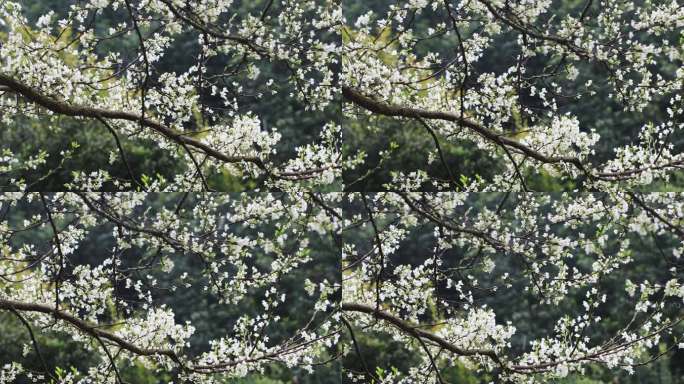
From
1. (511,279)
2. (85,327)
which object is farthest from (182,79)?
(511,279)

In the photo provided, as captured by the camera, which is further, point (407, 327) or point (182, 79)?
point (407, 327)

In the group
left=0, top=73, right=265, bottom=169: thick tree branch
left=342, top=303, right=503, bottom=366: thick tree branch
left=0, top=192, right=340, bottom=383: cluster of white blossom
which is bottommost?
left=342, top=303, right=503, bottom=366: thick tree branch

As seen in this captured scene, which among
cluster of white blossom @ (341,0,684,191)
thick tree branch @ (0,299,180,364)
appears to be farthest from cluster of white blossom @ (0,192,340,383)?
cluster of white blossom @ (341,0,684,191)

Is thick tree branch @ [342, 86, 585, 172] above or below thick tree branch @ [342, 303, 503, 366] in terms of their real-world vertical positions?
above

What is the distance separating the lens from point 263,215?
4.53 meters

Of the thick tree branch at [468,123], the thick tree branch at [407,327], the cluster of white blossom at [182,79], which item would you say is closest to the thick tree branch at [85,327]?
the cluster of white blossom at [182,79]

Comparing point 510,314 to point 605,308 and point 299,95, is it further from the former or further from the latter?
point 299,95

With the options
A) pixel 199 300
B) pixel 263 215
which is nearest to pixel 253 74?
pixel 263 215

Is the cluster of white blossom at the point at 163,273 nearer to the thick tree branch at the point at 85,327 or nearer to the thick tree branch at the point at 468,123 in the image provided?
the thick tree branch at the point at 85,327

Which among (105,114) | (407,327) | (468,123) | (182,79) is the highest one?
(182,79)

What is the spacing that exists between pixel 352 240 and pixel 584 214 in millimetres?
1061

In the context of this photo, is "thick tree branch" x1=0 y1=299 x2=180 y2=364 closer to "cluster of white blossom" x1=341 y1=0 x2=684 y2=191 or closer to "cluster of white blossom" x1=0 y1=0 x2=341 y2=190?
"cluster of white blossom" x1=0 y1=0 x2=341 y2=190

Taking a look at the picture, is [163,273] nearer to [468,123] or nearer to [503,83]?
[468,123]

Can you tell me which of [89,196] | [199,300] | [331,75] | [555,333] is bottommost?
[555,333]
